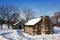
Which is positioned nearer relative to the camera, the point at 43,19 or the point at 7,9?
the point at 43,19

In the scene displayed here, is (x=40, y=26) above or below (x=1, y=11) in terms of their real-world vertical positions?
below

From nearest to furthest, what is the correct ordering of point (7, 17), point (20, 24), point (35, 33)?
point (35, 33) < point (20, 24) < point (7, 17)

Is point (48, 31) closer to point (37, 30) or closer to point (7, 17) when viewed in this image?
point (37, 30)

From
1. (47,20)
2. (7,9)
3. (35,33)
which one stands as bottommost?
(35,33)

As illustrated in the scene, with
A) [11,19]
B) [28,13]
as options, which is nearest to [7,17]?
[11,19]

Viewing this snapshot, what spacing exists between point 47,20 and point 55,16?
61.9 meters

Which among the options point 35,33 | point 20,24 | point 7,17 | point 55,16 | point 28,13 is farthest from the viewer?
point 55,16

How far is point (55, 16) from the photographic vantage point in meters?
90.1

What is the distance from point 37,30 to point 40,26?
1.16m

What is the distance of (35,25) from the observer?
28.5 meters

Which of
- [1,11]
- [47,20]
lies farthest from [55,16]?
[47,20]

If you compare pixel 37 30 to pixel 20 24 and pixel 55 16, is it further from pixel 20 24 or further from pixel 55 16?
pixel 55 16

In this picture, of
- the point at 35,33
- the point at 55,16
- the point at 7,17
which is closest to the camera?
the point at 35,33

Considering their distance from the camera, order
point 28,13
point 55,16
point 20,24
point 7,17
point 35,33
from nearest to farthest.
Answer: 1. point 35,33
2. point 20,24
3. point 7,17
4. point 28,13
5. point 55,16
